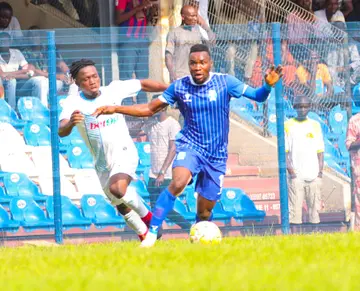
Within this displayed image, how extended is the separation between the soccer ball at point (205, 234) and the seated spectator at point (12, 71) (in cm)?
463

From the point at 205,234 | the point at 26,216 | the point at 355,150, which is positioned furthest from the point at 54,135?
the point at 205,234

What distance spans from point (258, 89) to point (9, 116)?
4984 mm

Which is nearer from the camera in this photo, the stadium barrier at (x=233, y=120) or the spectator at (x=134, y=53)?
the stadium barrier at (x=233, y=120)

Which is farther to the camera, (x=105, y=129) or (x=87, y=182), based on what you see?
(x=87, y=182)

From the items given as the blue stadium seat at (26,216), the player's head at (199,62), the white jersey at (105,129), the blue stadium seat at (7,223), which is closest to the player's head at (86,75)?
the white jersey at (105,129)

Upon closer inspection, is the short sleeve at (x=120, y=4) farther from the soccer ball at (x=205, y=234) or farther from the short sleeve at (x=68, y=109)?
the soccer ball at (x=205, y=234)

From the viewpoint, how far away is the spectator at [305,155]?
602 inches

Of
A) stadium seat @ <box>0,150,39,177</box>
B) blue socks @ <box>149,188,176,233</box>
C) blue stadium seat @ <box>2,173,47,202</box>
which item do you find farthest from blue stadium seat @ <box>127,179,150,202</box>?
blue socks @ <box>149,188,176,233</box>

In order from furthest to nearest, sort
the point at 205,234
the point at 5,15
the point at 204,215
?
the point at 5,15
the point at 204,215
the point at 205,234

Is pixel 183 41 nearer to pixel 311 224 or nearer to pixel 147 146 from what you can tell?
pixel 147 146

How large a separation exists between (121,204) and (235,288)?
6.28 meters

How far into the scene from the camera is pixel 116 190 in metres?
12.2

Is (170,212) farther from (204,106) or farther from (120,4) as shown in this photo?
(120,4)

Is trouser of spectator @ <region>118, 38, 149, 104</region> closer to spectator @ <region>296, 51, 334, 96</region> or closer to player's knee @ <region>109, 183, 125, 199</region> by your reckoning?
spectator @ <region>296, 51, 334, 96</region>
